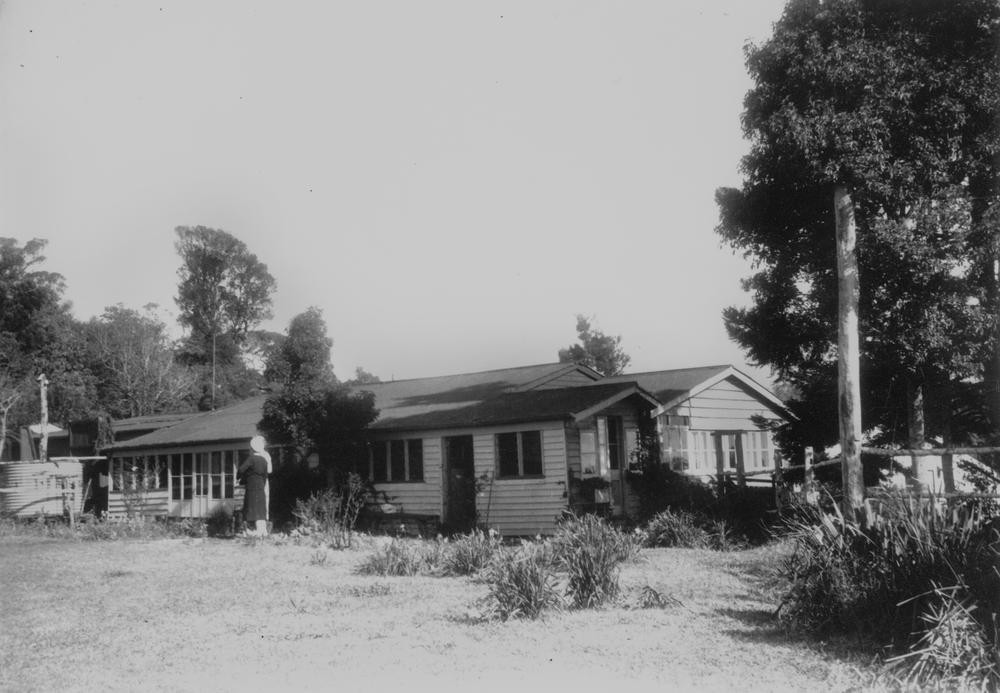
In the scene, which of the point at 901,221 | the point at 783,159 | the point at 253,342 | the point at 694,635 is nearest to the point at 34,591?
the point at 694,635

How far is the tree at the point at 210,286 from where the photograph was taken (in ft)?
204

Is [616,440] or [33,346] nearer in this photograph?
[616,440]

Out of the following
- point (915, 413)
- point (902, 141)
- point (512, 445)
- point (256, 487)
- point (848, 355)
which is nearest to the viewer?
point (848, 355)

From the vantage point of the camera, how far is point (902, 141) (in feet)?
48.4

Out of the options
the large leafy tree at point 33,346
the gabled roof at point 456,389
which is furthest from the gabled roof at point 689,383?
the large leafy tree at point 33,346

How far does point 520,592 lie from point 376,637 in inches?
62.6

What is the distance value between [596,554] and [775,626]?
A: 2195mm

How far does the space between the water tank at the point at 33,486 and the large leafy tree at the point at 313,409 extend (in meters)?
9.53

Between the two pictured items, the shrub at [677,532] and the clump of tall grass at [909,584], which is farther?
the shrub at [677,532]

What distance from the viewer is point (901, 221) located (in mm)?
14953

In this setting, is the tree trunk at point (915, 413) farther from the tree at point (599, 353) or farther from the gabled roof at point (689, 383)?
the tree at point (599, 353)

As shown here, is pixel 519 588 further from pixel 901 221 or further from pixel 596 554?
pixel 901 221

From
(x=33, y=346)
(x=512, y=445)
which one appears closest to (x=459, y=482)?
(x=512, y=445)

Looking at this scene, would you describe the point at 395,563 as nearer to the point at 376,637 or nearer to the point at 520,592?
the point at 520,592
